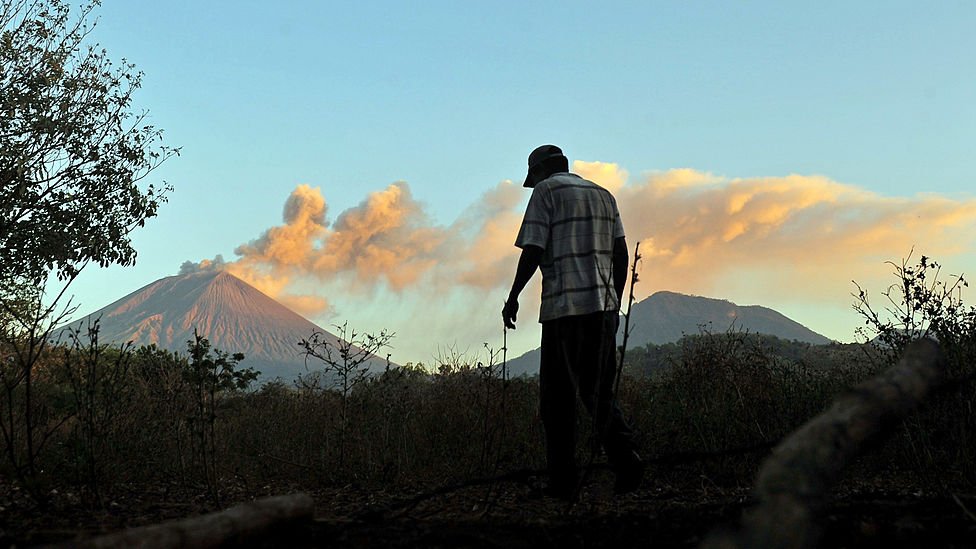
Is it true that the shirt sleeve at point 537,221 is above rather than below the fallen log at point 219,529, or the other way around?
above

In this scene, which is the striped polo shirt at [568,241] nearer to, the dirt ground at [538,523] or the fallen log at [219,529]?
the dirt ground at [538,523]

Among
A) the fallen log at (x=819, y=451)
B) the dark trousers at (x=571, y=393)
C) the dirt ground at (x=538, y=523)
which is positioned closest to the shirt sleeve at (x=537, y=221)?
the dark trousers at (x=571, y=393)

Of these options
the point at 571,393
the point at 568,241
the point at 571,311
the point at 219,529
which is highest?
the point at 568,241

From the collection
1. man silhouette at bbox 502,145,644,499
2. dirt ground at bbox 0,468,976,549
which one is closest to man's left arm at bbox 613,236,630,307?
man silhouette at bbox 502,145,644,499

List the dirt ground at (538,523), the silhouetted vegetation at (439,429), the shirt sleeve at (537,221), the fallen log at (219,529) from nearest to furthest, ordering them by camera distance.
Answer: the fallen log at (219,529)
the dirt ground at (538,523)
the shirt sleeve at (537,221)
the silhouetted vegetation at (439,429)

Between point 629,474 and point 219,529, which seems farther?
point 629,474

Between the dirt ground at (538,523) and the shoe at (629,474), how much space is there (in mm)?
105

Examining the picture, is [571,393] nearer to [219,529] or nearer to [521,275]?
[521,275]

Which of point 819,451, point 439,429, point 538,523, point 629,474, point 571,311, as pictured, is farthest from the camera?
point 439,429

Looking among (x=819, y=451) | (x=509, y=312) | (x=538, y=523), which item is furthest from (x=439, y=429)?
(x=819, y=451)

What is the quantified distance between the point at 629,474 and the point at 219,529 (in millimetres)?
2875

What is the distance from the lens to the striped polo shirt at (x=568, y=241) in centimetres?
468

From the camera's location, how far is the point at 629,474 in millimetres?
4719

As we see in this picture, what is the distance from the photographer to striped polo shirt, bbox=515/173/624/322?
15.3 feet
